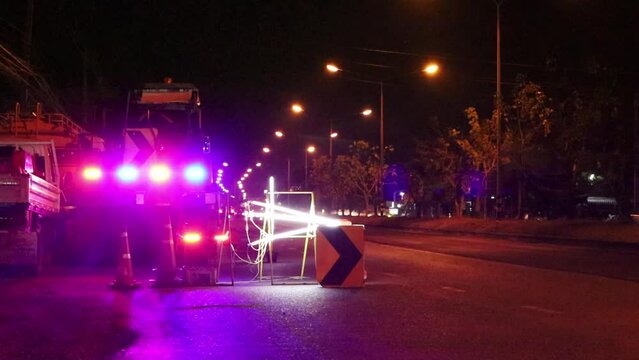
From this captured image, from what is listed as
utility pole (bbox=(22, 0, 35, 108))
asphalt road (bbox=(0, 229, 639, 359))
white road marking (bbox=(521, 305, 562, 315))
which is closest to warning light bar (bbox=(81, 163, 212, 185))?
asphalt road (bbox=(0, 229, 639, 359))

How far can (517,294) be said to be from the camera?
1210 cm

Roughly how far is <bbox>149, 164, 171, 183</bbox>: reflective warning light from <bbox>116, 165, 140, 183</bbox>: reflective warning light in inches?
13.6

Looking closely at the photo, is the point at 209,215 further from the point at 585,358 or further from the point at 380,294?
the point at 585,358

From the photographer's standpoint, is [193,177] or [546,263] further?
[546,263]

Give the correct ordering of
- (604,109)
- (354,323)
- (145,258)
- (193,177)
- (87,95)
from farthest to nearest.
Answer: (87,95) → (604,109) → (145,258) → (193,177) → (354,323)

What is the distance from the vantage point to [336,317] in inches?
388

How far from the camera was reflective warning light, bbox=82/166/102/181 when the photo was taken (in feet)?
56.4

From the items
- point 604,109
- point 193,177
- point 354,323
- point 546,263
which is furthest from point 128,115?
point 604,109

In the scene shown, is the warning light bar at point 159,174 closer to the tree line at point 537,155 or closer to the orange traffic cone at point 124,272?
the orange traffic cone at point 124,272

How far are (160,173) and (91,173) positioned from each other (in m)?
2.49

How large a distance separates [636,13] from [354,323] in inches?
817

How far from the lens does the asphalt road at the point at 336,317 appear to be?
7.87 meters

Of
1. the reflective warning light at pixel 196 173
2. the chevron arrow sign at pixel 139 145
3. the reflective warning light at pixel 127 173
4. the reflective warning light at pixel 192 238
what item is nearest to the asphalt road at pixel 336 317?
the reflective warning light at pixel 192 238

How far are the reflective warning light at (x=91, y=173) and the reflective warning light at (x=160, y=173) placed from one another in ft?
6.67
